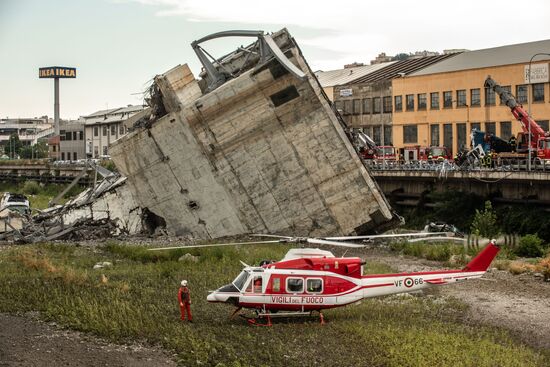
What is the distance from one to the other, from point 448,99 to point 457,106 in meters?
1.20

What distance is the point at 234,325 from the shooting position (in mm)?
29156

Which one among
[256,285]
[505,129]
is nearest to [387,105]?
[505,129]

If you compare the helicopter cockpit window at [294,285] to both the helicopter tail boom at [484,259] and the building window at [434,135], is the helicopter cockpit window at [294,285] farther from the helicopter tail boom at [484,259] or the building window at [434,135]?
the building window at [434,135]

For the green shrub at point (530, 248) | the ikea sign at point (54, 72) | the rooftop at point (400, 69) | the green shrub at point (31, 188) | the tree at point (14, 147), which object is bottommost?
the green shrub at point (530, 248)

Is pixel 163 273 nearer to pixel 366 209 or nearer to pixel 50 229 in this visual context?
pixel 366 209

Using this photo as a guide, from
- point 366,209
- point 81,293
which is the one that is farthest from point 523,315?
point 366,209

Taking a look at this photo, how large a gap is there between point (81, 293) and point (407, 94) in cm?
5198

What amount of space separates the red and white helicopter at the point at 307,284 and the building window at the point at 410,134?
2049 inches

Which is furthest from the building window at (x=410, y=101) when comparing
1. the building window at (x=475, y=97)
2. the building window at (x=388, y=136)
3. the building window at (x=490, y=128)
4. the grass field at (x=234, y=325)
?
the grass field at (x=234, y=325)

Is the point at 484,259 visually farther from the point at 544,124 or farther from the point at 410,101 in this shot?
the point at 410,101

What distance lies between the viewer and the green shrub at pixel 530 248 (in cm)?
4534

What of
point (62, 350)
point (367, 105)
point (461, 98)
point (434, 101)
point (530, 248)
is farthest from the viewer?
point (367, 105)

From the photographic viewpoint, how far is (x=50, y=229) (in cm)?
5656

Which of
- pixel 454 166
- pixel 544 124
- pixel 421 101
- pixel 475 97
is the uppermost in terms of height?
A: pixel 421 101
